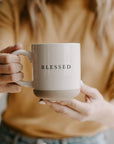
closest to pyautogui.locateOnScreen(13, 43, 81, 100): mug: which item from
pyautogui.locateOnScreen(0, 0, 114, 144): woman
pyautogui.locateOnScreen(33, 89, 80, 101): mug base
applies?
pyautogui.locateOnScreen(33, 89, 80, 101): mug base

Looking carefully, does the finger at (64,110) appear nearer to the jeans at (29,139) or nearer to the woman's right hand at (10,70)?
the woman's right hand at (10,70)

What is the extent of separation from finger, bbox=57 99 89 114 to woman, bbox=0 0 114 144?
0.75ft

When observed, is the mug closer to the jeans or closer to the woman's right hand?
the woman's right hand

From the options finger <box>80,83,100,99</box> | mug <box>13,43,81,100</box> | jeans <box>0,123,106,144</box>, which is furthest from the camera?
jeans <box>0,123,106,144</box>

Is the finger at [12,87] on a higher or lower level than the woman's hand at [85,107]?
higher

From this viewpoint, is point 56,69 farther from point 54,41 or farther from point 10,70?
point 54,41

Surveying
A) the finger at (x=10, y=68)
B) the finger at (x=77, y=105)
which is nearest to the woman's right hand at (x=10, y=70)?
the finger at (x=10, y=68)

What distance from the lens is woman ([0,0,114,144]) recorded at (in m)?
1.11

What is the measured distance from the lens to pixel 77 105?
822mm

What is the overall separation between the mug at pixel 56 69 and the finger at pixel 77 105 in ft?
0.23

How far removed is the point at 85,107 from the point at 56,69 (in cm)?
18

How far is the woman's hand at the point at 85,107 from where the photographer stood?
81cm

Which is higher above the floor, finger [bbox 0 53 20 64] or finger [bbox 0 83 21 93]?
finger [bbox 0 53 20 64]

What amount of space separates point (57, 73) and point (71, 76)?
35 mm
